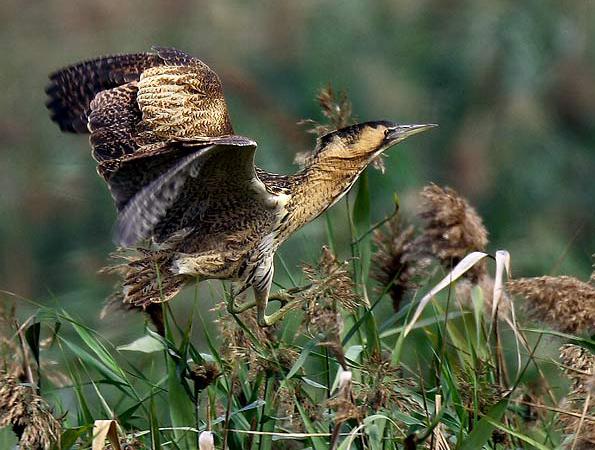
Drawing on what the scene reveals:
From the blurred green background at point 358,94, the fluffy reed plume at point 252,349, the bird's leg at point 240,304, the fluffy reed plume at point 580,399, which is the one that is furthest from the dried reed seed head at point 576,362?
the blurred green background at point 358,94

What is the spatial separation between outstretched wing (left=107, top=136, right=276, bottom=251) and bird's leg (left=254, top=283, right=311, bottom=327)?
0.51 feet

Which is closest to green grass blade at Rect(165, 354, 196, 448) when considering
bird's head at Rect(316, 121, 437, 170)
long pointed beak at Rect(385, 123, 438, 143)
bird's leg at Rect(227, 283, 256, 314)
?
bird's leg at Rect(227, 283, 256, 314)

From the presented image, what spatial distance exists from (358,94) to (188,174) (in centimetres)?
380

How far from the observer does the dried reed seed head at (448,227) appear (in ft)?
10.4

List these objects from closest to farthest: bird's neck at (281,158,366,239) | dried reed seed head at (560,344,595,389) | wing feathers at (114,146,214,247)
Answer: dried reed seed head at (560,344,595,389)
wing feathers at (114,146,214,247)
bird's neck at (281,158,366,239)

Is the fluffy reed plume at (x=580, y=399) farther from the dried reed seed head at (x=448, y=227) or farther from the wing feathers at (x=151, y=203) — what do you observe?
the wing feathers at (x=151, y=203)

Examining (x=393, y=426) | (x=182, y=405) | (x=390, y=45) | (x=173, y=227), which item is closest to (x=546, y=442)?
(x=393, y=426)

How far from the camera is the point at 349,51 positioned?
22.7 feet

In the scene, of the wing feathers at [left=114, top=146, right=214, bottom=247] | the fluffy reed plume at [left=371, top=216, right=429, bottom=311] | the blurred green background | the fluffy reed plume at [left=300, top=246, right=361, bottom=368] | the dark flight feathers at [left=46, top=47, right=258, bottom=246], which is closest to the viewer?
the fluffy reed plume at [left=300, top=246, right=361, bottom=368]

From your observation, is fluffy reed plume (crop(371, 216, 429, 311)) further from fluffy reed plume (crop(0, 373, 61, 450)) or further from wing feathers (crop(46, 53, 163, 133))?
wing feathers (crop(46, 53, 163, 133))

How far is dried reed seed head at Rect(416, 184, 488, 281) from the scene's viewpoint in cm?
318

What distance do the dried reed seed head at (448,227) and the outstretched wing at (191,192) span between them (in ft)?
1.35

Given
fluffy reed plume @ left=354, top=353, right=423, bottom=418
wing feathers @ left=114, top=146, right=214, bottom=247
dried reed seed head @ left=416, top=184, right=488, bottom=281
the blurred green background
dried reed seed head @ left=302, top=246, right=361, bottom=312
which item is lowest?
the blurred green background

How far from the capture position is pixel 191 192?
10.8ft
